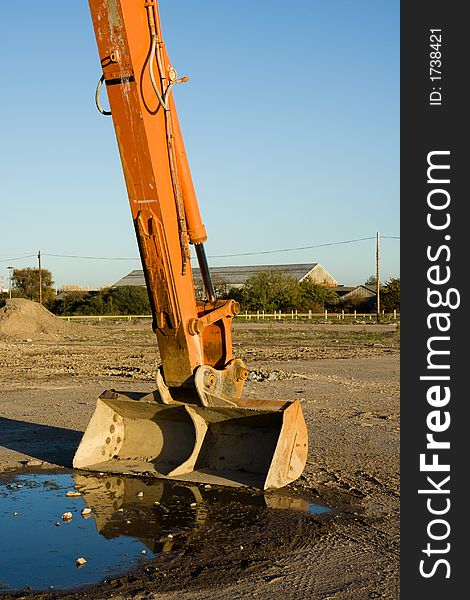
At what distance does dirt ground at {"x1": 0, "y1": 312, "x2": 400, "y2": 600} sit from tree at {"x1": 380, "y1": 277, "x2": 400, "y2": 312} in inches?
1759

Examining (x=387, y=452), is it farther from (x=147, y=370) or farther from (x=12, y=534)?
(x=147, y=370)

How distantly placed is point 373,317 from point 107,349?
36.4m

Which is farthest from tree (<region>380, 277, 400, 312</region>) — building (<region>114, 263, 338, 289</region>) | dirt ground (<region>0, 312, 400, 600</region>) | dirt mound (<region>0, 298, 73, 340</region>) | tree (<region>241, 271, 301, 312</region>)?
dirt ground (<region>0, 312, 400, 600</region>)

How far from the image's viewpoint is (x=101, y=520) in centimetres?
653

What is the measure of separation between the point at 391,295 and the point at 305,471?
5945cm

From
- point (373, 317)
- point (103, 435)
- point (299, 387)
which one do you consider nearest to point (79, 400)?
point (299, 387)

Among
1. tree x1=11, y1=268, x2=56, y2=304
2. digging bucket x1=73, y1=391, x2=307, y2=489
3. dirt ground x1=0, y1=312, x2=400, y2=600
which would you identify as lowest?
dirt ground x1=0, y1=312, x2=400, y2=600

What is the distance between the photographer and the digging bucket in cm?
733

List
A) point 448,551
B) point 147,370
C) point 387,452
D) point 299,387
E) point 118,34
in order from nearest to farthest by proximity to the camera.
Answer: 1. point 448,551
2. point 118,34
3. point 387,452
4. point 299,387
5. point 147,370

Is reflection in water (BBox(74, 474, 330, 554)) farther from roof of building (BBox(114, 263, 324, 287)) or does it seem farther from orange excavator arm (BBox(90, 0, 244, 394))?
roof of building (BBox(114, 263, 324, 287))

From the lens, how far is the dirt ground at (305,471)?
508 centimetres

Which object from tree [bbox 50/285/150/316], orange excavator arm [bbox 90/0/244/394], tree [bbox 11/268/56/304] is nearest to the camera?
orange excavator arm [bbox 90/0/244/394]

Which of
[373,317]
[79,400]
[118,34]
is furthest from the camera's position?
[373,317]

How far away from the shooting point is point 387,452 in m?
9.00
